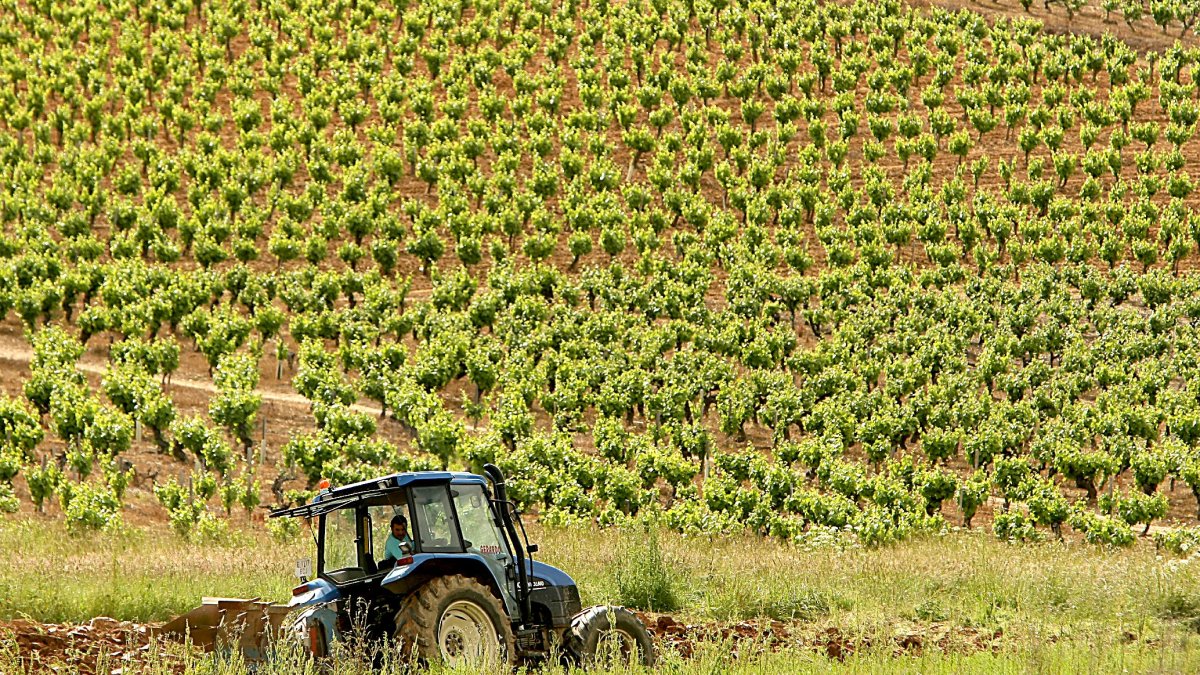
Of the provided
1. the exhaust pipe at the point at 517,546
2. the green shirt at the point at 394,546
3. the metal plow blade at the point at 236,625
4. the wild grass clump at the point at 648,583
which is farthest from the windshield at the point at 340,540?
the wild grass clump at the point at 648,583

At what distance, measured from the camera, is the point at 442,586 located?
1008 cm

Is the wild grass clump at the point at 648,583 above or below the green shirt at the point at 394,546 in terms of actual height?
below

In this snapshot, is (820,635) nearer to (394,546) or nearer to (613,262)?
(394,546)

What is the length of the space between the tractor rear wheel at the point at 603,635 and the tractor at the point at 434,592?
0.04 ft

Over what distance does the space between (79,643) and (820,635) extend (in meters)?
7.15

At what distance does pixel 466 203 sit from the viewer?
47.4m

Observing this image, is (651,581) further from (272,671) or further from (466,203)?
(466,203)

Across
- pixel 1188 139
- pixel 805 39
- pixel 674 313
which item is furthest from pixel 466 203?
pixel 1188 139

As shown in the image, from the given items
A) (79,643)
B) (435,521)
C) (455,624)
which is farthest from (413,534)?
(79,643)

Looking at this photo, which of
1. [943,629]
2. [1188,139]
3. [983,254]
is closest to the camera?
[943,629]

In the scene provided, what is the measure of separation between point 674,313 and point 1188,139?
25998mm

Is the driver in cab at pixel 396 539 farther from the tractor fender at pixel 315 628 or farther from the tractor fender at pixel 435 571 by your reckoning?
the tractor fender at pixel 315 628

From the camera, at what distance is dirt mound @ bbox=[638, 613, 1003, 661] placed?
12.8 metres

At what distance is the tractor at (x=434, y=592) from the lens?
1000 cm
